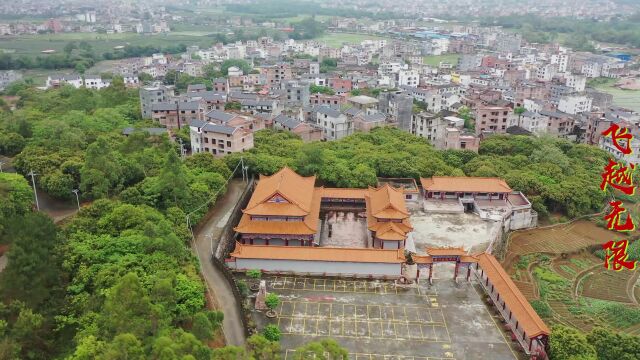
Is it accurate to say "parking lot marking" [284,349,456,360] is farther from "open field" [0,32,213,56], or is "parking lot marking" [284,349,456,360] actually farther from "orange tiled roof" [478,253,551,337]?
"open field" [0,32,213,56]

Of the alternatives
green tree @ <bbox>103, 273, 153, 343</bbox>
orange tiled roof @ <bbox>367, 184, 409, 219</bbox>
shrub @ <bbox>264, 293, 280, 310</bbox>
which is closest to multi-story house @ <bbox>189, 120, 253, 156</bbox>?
orange tiled roof @ <bbox>367, 184, 409, 219</bbox>

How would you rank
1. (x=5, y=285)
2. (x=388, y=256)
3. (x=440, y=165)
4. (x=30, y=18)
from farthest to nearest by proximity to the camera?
1. (x=30, y=18)
2. (x=440, y=165)
3. (x=388, y=256)
4. (x=5, y=285)

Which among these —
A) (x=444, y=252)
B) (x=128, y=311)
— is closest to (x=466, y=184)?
(x=444, y=252)

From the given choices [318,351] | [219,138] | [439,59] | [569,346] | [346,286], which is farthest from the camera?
[439,59]

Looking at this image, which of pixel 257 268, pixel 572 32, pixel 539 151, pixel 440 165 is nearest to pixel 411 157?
pixel 440 165

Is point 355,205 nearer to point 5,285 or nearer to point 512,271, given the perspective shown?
point 512,271

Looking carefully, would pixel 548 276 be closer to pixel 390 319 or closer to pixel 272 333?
pixel 390 319
